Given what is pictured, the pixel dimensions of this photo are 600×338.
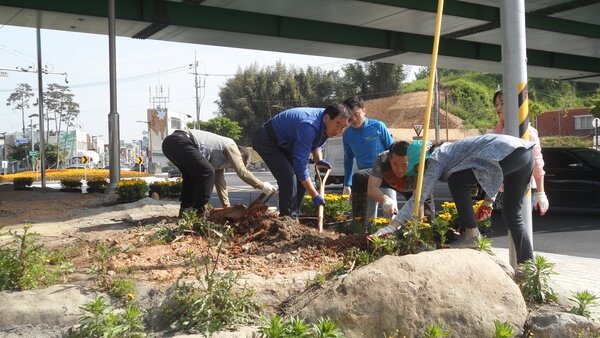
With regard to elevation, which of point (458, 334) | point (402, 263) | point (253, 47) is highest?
point (253, 47)

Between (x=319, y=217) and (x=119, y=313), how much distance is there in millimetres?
2896

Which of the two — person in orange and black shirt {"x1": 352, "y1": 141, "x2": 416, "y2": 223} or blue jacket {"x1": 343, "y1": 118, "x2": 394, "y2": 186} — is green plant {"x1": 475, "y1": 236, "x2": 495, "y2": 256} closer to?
person in orange and black shirt {"x1": 352, "y1": 141, "x2": 416, "y2": 223}

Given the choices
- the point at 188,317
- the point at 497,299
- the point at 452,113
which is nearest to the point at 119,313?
the point at 188,317

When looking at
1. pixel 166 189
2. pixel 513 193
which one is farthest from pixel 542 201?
pixel 166 189

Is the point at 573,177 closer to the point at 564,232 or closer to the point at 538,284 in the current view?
the point at 564,232

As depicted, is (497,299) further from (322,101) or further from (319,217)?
(322,101)

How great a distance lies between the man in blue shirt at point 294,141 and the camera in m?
5.31

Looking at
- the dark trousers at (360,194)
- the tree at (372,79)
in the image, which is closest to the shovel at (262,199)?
the dark trousers at (360,194)

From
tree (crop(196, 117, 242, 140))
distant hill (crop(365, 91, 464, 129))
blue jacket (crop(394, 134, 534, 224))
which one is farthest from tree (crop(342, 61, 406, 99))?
blue jacket (crop(394, 134, 534, 224))

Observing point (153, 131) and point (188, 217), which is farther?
point (153, 131)

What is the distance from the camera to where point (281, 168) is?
5.61 meters

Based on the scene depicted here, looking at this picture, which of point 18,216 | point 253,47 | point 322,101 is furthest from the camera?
point 322,101

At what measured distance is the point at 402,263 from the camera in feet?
11.4

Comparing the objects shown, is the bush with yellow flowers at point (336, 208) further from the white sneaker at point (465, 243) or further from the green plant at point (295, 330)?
the green plant at point (295, 330)
